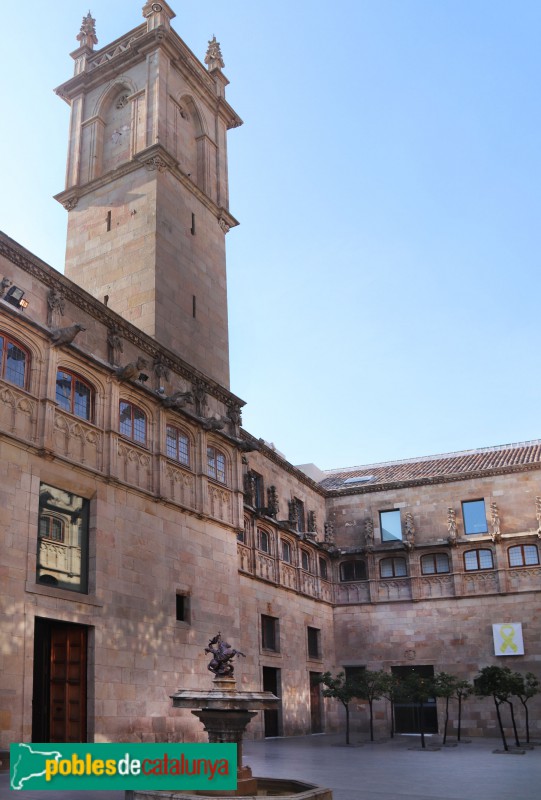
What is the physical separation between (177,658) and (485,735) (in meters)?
19.4

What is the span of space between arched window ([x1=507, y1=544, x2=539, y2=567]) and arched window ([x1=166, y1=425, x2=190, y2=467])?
19498mm

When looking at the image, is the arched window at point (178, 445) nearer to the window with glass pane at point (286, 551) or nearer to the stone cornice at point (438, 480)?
the window with glass pane at point (286, 551)

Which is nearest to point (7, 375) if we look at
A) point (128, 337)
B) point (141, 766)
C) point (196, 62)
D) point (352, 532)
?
point (128, 337)

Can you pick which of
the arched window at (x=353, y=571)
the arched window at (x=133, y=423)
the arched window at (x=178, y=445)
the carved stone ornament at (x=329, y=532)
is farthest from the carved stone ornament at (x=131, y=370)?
the arched window at (x=353, y=571)

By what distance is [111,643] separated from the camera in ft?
67.5

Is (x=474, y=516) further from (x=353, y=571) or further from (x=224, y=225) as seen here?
(x=224, y=225)

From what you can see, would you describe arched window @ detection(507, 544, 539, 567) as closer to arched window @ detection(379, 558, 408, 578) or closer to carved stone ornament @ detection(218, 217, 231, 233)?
arched window @ detection(379, 558, 408, 578)

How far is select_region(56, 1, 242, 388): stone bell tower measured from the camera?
28.4 metres

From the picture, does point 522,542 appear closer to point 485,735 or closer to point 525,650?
point 525,650

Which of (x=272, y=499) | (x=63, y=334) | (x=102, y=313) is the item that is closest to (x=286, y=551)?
(x=272, y=499)

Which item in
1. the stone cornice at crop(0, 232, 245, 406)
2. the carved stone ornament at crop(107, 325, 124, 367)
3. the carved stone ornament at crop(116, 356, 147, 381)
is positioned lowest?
the carved stone ornament at crop(116, 356, 147, 381)

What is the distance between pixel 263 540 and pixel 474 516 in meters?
11.8

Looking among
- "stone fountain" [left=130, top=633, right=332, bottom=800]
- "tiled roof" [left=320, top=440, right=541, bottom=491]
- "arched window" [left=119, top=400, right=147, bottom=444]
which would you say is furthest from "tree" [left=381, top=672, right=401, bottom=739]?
"stone fountain" [left=130, top=633, right=332, bottom=800]

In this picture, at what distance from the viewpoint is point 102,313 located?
74.8 feet
